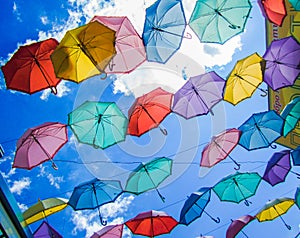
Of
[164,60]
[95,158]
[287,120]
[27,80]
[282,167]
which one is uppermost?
[27,80]

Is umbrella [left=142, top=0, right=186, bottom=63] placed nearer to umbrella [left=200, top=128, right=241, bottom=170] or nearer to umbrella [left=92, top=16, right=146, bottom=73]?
umbrella [left=92, top=16, right=146, bottom=73]

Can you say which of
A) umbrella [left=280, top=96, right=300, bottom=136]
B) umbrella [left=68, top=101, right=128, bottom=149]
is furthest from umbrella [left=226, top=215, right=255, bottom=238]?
umbrella [left=68, top=101, right=128, bottom=149]

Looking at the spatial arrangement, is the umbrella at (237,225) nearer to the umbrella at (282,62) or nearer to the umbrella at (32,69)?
the umbrella at (282,62)

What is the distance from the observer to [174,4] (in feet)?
20.2

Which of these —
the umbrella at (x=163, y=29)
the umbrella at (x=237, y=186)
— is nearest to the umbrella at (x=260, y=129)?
the umbrella at (x=237, y=186)

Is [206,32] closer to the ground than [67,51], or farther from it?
closer to the ground

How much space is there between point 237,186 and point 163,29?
362 centimetres

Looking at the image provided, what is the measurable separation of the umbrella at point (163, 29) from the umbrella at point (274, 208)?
3961mm

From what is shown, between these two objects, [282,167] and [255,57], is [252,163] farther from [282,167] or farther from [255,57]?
[255,57]

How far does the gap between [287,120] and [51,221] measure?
5.41m

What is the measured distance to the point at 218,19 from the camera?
21.4ft

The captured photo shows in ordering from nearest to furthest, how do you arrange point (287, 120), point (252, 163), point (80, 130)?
point (80, 130) < point (287, 120) < point (252, 163)

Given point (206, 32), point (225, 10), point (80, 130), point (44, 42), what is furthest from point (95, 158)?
point (225, 10)

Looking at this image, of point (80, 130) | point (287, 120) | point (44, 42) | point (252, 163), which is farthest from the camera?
point (252, 163)
